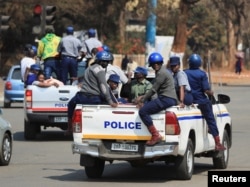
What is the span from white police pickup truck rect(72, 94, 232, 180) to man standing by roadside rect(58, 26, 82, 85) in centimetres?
860

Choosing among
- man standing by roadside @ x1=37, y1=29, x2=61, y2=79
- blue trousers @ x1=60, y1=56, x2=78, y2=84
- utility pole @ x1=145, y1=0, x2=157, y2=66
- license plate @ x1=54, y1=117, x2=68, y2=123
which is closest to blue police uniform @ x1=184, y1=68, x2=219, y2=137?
license plate @ x1=54, y1=117, x2=68, y2=123

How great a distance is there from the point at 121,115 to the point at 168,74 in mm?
992

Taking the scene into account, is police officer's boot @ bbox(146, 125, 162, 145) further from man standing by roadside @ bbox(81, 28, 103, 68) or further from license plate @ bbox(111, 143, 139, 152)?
man standing by roadside @ bbox(81, 28, 103, 68)

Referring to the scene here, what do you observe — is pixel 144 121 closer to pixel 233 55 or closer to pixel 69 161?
pixel 69 161

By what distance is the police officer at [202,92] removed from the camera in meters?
15.1

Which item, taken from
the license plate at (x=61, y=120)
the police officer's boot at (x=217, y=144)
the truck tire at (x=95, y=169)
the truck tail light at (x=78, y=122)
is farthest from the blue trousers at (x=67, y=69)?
the truck tail light at (x=78, y=122)

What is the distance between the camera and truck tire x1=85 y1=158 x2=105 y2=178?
14.6 metres

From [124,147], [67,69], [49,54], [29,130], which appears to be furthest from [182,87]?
[49,54]

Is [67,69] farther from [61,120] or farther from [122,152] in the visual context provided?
[122,152]

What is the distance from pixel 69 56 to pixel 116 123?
30.9 ft

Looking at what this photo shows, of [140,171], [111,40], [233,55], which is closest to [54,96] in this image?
[140,171]

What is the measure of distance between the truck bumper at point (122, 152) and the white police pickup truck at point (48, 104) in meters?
7.32

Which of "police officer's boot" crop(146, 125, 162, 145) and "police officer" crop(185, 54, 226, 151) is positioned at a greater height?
"police officer" crop(185, 54, 226, 151)

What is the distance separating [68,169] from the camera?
1600 centimetres
